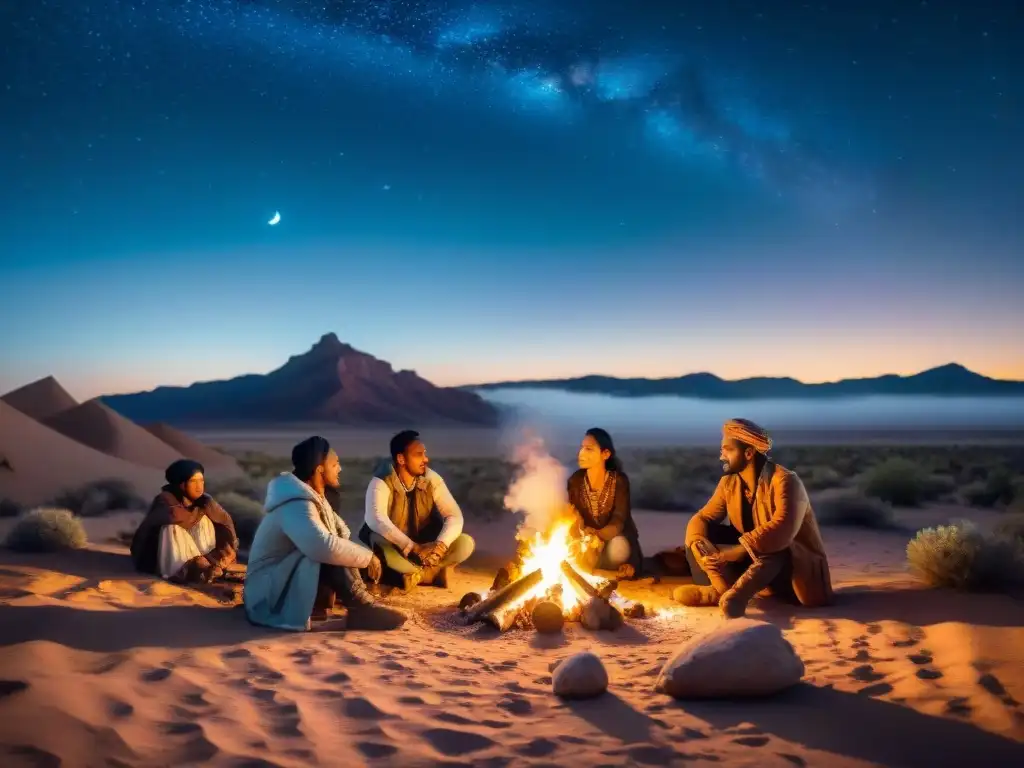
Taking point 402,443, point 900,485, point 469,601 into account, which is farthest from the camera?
point 900,485

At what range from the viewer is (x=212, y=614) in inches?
256

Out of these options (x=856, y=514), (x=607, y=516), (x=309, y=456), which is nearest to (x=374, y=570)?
(x=309, y=456)

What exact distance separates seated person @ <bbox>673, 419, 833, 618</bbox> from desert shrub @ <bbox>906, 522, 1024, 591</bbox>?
1.09 meters

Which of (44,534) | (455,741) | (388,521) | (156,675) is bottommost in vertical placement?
(455,741)

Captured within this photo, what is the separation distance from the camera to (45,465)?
75.8ft

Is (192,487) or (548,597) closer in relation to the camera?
(548,597)

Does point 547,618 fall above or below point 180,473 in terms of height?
below

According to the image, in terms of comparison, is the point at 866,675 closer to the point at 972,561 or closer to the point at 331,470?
the point at 972,561

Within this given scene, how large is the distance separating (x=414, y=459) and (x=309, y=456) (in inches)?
71.8

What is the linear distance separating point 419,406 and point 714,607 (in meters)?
97.9

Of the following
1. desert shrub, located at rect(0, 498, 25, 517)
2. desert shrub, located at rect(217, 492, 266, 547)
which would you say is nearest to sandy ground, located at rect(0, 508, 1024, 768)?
desert shrub, located at rect(217, 492, 266, 547)

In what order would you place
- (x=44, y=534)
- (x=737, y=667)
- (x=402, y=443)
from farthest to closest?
(x=44, y=534) < (x=402, y=443) < (x=737, y=667)

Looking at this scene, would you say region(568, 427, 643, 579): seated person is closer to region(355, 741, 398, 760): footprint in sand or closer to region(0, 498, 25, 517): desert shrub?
region(355, 741, 398, 760): footprint in sand

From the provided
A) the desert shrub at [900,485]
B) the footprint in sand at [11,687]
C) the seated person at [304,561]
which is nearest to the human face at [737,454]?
the seated person at [304,561]
